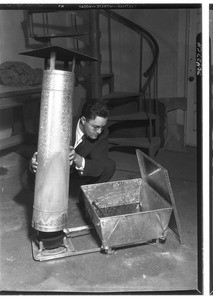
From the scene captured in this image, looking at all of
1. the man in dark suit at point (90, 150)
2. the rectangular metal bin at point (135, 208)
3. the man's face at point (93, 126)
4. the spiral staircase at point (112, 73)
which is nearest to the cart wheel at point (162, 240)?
the rectangular metal bin at point (135, 208)

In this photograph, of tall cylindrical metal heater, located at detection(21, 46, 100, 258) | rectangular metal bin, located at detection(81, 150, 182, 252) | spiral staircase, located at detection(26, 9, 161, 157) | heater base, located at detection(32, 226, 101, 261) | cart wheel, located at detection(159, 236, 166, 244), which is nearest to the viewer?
tall cylindrical metal heater, located at detection(21, 46, 100, 258)

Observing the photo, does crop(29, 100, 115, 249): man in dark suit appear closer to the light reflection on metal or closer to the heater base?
the heater base

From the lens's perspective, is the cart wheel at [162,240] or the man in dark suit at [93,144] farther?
the man in dark suit at [93,144]

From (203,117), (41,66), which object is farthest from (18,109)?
(203,117)

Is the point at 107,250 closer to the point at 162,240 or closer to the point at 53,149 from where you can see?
the point at 162,240

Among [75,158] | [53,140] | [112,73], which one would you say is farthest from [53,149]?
[112,73]

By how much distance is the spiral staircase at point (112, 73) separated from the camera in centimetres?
428

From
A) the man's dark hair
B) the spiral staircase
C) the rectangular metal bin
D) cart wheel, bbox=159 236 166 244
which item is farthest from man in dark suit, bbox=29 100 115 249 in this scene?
the spiral staircase

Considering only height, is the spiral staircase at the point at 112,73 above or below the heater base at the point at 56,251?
above

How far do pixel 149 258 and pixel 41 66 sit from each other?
3381 mm

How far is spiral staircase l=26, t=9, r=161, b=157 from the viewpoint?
4284 mm

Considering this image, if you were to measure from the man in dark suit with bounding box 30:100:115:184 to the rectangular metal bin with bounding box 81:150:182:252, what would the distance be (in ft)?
0.53

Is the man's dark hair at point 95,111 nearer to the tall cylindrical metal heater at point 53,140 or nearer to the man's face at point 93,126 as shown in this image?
the man's face at point 93,126

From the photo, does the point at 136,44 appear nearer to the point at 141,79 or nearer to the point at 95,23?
the point at 141,79
